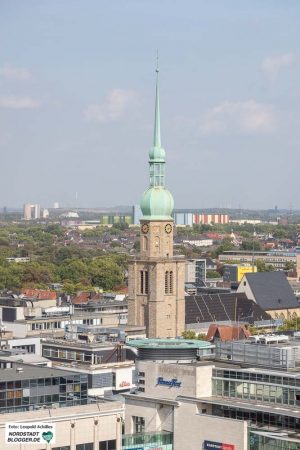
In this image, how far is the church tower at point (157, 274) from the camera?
108m

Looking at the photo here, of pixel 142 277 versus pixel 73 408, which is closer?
pixel 73 408

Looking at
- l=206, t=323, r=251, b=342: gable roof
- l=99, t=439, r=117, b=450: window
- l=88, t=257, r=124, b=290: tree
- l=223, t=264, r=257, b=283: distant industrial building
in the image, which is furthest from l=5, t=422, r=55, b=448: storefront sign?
l=223, t=264, r=257, b=283: distant industrial building

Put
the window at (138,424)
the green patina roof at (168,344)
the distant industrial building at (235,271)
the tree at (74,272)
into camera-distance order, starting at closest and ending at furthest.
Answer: the window at (138,424) < the green patina roof at (168,344) < the tree at (74,272) < the distant industrial building at (235,271)

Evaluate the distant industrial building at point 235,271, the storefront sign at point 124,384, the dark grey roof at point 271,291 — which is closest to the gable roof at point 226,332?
the dark grey roof at point 271,291

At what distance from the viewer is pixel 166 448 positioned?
57.0m

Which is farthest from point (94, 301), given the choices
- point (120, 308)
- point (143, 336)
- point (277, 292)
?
point (143, 336)

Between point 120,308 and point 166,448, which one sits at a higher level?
point 120,308

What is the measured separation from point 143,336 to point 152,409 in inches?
1798

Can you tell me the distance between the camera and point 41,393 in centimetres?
5759

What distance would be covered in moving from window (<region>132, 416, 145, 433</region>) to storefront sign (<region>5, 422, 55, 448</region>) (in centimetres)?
680

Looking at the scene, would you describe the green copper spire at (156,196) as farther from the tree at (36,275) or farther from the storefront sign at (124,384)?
the tree at (36,275)

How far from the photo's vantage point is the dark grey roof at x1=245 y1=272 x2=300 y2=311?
5177 inches

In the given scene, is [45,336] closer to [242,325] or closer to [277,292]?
[242,325]

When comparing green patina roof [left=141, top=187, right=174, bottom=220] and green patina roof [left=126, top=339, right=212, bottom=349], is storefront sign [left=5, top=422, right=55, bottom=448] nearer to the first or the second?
green patina roof [left=126, top=339, right=212, bottom=349]
